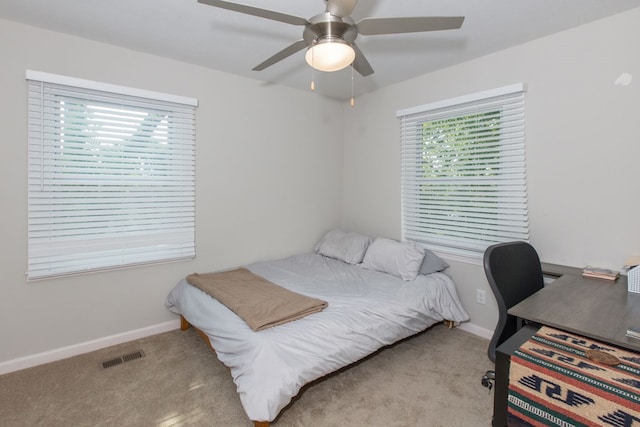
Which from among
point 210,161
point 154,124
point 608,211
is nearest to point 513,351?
point 608,211

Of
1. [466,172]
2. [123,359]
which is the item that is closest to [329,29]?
[466,172]

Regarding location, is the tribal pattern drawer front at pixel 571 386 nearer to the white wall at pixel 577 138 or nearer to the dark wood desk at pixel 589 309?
the dark wood desk at pixel 589 309

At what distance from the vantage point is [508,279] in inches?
71.7

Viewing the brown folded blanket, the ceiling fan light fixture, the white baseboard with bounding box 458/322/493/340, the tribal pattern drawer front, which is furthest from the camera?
the white baseboard with bounding box 458/322/493/340

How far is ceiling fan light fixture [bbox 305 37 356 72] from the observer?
156 cm

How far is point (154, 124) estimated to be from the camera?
2.83 meters

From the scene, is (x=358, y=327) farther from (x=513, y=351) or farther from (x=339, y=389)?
(x=513, y=351)

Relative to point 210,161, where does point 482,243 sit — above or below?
below

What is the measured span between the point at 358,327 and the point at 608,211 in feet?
6.25

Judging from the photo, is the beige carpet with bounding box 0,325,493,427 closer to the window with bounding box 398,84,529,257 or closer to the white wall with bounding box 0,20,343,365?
the white wall with bounding box 0,20,343,365

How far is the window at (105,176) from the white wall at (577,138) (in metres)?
2.68

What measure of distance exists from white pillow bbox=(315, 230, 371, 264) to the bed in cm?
1

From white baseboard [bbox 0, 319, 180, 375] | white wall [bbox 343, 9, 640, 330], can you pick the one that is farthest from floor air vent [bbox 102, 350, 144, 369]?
white wall [bbox 343, 9, 640, 330]

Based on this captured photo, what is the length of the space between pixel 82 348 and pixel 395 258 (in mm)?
2754
